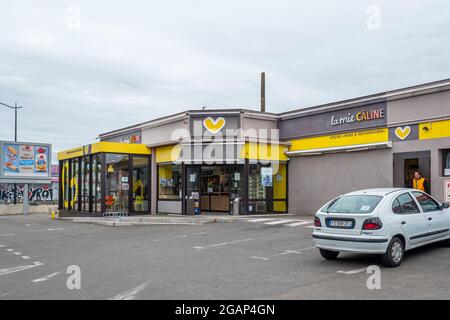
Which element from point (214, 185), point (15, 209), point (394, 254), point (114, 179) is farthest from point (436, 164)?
point (15, 209)

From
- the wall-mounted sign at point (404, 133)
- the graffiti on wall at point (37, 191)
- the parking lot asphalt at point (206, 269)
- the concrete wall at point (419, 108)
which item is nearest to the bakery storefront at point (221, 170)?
the wall-mounted sign at point (404, 133)

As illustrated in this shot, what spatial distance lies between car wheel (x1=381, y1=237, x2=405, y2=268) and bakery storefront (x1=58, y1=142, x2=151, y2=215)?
15209 millimetres

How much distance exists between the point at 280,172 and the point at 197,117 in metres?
4.78

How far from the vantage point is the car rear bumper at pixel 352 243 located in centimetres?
816

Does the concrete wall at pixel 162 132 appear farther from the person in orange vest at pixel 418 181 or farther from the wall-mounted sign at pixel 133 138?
the person in orange vest at pixel 418 181

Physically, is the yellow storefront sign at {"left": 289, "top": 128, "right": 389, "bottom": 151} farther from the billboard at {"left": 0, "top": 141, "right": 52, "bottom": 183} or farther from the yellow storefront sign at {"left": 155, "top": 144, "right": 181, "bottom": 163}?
the billboard at {"left": 0, "top": 141, "right": 52, "bottom": 183}

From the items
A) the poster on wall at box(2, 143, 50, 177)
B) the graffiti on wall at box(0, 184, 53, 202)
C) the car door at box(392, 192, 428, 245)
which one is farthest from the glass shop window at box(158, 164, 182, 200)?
the graffiti on wall at box(0, 184, 53, 202)

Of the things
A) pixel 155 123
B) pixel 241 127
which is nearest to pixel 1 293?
pixel 241 127

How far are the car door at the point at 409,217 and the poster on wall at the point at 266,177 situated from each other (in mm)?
11266

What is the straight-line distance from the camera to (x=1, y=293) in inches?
275

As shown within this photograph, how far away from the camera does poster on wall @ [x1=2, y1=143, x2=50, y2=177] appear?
88.3ft

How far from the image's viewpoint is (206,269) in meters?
8.62

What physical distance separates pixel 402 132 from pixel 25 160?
2174 centimetres
